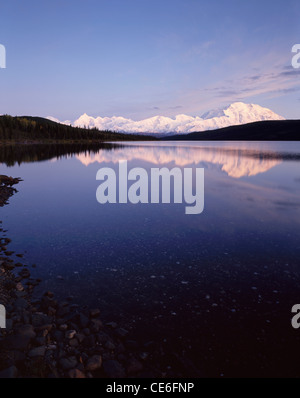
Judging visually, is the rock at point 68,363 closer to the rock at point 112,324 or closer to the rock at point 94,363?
the rock at point 94,363

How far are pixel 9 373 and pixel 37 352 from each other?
870mm

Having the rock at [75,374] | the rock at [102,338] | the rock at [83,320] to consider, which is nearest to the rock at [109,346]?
the rock at [102,338]

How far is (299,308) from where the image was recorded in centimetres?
1000

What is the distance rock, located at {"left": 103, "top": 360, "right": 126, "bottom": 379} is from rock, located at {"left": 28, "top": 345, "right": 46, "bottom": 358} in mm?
1939

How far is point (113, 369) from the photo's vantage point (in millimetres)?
7211

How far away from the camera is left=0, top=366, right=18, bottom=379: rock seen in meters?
6.69

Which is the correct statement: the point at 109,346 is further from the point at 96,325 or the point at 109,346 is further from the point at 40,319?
the point at 40,319

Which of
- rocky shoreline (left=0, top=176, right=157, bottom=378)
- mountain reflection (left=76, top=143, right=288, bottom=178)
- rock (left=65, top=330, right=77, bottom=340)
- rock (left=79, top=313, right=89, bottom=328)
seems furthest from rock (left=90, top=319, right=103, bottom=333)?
mountain reflection (left=76, top=143, right=288, bottom=178)

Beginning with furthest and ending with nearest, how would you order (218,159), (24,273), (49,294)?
(218,159), (24,273), (49,294)

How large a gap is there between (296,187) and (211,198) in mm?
15329

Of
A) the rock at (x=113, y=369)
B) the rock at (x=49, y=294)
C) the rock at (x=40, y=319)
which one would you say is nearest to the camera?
the rock at (x=113, y=369)

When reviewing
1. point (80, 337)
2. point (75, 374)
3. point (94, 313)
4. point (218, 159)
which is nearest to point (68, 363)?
point (75, 374)

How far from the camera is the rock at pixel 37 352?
7.42m

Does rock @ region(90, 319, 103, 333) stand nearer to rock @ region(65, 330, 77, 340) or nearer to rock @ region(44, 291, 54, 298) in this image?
rock @ region(65, 330, 77, 340)
